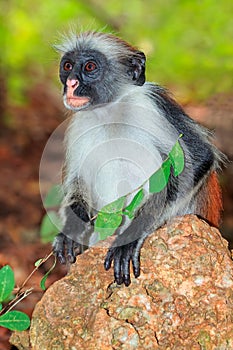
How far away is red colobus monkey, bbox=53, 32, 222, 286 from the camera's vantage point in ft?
17.5

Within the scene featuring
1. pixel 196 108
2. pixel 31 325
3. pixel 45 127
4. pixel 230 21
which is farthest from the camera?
pixel 45 127

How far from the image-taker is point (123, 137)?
18.1 feet

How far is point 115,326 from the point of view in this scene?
430 cm

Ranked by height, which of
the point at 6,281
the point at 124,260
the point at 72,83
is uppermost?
the point at 72,83

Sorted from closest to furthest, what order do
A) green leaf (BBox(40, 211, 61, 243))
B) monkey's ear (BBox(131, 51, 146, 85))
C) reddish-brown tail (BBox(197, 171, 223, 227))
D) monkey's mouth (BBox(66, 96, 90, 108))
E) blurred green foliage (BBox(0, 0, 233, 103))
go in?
monkey's mouth (BBox(66, 96, 90, 108)) → monkey's ear (BBox(131, 51, 146, 85)) → reddish-brown tail (BBox(197, 171, 223, 227)) → green leaf (BBox(40, 211, 61, 243)) → blurred green foliage (BBox(0, 0, 233, 103))

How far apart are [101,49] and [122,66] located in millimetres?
224

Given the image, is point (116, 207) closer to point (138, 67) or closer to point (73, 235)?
point (73, 235)

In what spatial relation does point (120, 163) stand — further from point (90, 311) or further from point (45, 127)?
point (45, 127)

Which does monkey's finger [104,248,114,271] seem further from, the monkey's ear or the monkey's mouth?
the monkey's ear

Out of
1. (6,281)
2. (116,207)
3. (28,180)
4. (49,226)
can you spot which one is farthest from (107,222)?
(28,180)

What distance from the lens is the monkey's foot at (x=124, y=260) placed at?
177 inches

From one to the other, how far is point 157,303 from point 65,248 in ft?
4.76

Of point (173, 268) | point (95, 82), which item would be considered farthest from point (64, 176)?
point (173, 268)

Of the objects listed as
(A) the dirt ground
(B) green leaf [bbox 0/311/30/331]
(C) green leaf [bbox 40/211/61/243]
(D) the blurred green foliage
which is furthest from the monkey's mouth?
(D) the blurred green foliage
